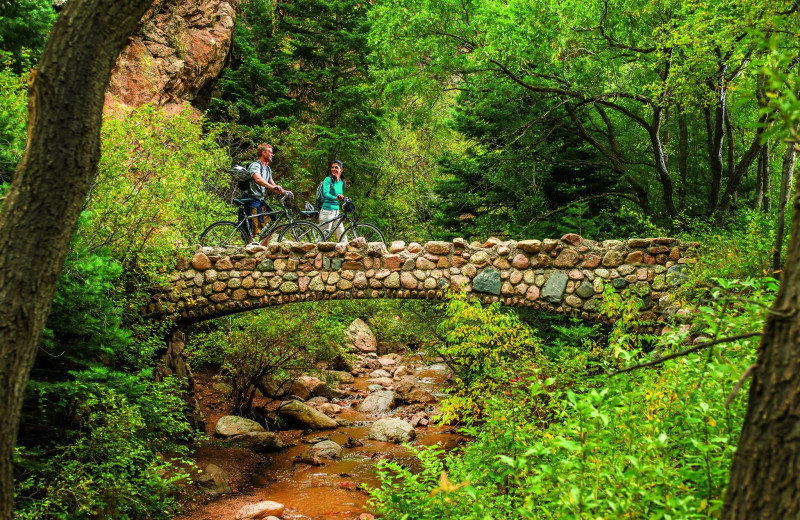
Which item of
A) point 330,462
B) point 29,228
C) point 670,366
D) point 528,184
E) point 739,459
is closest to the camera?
point 739,459

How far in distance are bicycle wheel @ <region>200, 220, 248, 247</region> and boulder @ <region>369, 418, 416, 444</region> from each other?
3918 millimetres

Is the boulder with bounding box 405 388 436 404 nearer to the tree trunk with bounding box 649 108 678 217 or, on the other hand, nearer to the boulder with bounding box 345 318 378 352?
the boulder with bounding box 345 318 378 352

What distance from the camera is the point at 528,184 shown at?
34.3 feet

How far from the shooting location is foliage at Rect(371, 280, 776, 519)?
6.28 feet

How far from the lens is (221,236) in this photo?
966 centimetres

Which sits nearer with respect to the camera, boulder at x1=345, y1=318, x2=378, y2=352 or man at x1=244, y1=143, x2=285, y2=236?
man at x1=244, y1=143, x2=285, y2=236

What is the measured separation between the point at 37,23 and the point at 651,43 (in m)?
9.73

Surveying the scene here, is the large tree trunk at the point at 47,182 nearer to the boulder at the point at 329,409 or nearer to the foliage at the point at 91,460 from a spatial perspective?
the foliage at the point at 91,460

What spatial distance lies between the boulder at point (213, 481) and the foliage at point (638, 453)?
4.26m

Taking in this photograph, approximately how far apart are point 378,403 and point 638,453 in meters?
8.77

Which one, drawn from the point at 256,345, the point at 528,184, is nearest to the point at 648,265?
the point at 528,184

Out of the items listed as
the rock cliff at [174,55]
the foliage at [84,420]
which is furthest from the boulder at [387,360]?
the rock cliff at [174,55]

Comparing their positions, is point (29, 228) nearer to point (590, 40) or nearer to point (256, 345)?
point (256, 345)

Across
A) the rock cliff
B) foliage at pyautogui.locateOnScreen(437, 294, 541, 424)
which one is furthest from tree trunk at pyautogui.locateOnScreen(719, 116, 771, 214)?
the rock cliff
